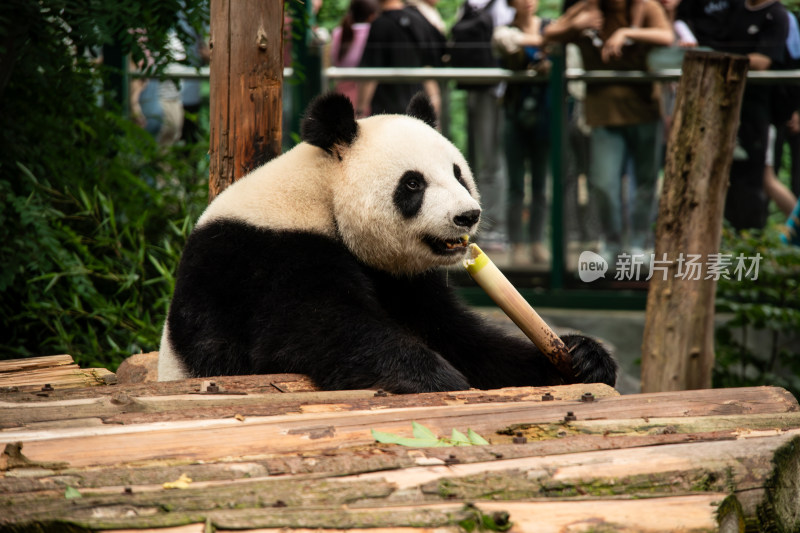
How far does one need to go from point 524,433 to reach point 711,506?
0.56 m

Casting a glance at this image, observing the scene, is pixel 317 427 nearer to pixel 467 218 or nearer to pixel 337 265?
pixel 337 265

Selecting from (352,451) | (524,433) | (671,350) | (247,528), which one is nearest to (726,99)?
(671,350)

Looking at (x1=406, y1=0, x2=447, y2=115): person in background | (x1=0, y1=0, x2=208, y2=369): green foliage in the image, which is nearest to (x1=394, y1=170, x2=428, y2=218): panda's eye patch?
(x1=0, y1=0, x2=208, y2=369): green foliage

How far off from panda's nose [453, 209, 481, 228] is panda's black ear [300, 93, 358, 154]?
1.94ft

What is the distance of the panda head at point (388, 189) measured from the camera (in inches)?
138

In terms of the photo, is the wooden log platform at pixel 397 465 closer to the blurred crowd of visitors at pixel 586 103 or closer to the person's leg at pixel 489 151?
the blurred crowd of visitors at pixel 586 103

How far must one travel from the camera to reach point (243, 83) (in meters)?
4.14

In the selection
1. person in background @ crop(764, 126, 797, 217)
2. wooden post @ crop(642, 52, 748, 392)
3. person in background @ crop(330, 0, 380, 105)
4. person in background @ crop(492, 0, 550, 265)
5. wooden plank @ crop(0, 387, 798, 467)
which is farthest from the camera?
person in background @ crop(330, 0, 380, 105)

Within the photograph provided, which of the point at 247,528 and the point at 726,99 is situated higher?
the point at 726,99

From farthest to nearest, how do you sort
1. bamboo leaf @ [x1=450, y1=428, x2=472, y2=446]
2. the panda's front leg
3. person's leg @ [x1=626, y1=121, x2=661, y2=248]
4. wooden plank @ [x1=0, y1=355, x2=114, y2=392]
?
person's leg @ [x1=626, y1=121, x2=661, y2=248]
wooden plank @ [x1=0, y1=355, x2=114, y2=392]
the panda's front leg
bamboo leaf @ [x1=450, y1=428, x2=472, y2=446]

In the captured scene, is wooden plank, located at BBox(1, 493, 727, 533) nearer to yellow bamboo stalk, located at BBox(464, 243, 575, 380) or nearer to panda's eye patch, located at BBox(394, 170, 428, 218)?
yellow bamboo stalk, located at BBox(464, 243, 575, 380)

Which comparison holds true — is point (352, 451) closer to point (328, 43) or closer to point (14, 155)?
point (14, 155)

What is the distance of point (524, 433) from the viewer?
7.79 feet

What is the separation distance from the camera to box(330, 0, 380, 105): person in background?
7.78 meters
